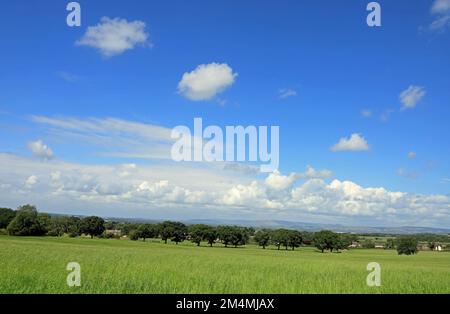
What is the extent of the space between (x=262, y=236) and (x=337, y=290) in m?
119

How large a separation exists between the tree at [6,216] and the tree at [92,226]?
1980 centimetres

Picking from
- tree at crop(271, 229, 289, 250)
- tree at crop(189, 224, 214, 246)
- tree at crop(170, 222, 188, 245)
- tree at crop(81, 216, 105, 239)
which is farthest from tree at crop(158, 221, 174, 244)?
tree at crop(271, 229, 289, 250)

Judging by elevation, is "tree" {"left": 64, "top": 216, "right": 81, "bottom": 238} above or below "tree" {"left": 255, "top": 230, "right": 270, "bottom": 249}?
above

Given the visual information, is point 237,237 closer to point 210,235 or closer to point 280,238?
point 210,235

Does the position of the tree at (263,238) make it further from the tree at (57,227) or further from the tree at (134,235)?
the tree at (57,227)

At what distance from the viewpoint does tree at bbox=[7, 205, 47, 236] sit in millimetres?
114688

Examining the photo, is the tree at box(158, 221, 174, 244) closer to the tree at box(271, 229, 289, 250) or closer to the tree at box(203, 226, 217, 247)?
the tree at box(203, 226, 217, 247)

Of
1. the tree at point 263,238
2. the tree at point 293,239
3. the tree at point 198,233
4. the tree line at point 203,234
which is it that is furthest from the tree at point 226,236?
the tree at point 293,239

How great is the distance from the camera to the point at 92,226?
139250 mm

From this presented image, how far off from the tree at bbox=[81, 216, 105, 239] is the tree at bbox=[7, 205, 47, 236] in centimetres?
1659

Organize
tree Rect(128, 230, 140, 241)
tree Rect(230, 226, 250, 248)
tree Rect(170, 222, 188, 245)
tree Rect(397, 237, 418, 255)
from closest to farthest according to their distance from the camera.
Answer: tree Rect(397, 237, 418, 255) → tree Rect(230, 226, 250, 248) → tree Rect(170, 222, 188, 245) → tree Rect(128, 230, 140, 241)
